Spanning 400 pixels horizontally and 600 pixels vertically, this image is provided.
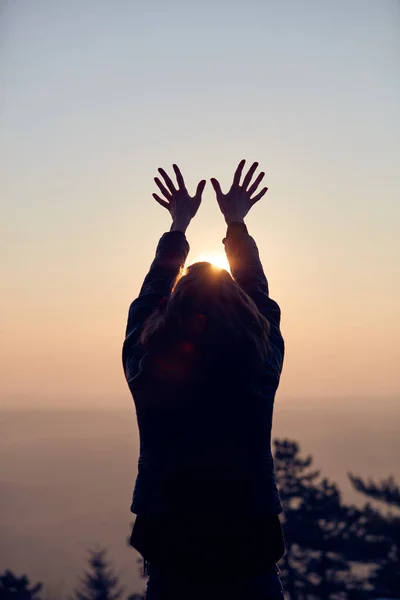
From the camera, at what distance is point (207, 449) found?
86.4 inches

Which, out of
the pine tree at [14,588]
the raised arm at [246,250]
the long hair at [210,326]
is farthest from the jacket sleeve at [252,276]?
the pine tree at [14,588]

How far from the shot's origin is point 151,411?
2.27 m

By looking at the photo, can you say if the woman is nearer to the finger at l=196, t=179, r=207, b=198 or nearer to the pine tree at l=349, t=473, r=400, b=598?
the finger at l=196, t=179, r=207, b=198

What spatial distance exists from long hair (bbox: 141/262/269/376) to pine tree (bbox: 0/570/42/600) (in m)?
45.1

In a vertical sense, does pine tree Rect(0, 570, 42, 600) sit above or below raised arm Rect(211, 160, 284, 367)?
above

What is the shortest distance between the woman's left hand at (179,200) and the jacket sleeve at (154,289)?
19 centimetres

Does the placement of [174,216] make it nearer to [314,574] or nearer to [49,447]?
[314,574]

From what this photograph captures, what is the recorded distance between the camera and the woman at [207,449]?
2145 millimetres

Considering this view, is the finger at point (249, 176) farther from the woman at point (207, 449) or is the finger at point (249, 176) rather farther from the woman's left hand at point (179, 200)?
the woman at point (207, 449)

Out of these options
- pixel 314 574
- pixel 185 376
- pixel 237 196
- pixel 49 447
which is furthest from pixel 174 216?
pixel 49 447

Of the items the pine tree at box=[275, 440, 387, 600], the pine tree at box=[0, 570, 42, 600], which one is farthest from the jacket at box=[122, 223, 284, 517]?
the pine tree at box=[0, 570, 42, 600]

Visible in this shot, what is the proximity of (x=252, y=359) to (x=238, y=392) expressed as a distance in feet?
0.44

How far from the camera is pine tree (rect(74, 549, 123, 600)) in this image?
59.5m

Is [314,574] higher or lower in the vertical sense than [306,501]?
lower
